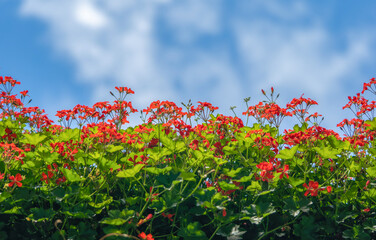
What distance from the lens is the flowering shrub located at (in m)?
3.79

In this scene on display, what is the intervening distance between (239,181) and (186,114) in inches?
73.0

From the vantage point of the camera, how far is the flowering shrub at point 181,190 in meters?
3.79

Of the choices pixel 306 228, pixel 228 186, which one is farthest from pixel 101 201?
pixel 306 228

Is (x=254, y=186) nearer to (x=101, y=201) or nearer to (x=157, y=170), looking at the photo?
(x=157, y=170)

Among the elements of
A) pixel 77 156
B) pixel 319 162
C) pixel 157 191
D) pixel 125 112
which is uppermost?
pixel 125 112

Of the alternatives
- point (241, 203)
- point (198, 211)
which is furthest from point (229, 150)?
point (198, 211)

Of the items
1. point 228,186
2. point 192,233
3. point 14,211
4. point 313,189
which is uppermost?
point 313,189

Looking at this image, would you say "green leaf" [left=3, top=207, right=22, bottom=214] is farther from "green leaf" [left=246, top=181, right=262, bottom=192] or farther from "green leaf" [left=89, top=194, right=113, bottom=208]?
"green leaf" [left=246, top=181, right=262, bottom=192]

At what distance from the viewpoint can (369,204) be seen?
451 cm

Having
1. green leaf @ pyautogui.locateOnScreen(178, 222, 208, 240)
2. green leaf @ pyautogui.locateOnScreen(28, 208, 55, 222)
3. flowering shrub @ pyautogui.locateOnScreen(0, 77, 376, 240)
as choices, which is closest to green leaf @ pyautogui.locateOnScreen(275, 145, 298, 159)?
flowering shrub @ pyautogui.locateOnScreen(0, 77, 376, 240)

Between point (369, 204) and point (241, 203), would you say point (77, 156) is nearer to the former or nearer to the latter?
point (241, 203)

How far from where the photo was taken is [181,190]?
12.9 feet

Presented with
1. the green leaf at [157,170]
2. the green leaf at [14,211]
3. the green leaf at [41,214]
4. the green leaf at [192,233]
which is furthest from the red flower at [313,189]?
the green leaf at [14,211]

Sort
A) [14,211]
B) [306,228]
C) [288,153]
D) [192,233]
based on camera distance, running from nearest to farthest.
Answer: [192,233]
[14,211]
[306,228]
[288,153]
